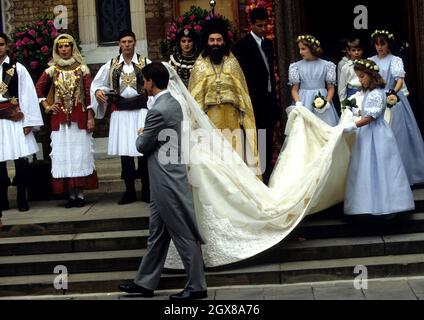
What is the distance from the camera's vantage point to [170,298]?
991cm

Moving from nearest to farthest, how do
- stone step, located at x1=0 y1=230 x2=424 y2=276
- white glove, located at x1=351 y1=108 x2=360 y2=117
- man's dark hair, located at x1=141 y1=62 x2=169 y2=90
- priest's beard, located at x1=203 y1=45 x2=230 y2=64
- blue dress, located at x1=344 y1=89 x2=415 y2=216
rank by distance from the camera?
man's dark hair, located at x1=141 y1=62 x2=169 y2=90 < stone step, located at x1=0 y1=230 x2=424 y2=276 < blue dress, located at x1=344 y1=89 x2=415 y2=216 < white glove, located at x1=351 y1=108 x2=360 y2=117 < priest's beard, located at x1=203 y1=45 x2=230 y2=64

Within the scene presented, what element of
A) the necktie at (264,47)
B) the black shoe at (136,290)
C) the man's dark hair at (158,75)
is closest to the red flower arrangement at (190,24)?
the necktie at (264,47)

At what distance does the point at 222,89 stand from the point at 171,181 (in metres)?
→ 1.95

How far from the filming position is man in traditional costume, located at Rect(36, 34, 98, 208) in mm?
12336

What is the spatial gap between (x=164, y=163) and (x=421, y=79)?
173 inches

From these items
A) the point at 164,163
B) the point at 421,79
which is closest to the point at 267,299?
the point at 164,163

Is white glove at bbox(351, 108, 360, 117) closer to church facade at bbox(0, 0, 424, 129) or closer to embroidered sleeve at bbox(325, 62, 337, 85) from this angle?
embroidered sleeve at bbox(325, 62, 337, 85)

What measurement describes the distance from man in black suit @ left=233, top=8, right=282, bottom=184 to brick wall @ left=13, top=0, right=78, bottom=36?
416cm

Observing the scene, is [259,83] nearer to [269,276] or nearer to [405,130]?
[405,130]

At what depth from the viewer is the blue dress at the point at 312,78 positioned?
1207 cm

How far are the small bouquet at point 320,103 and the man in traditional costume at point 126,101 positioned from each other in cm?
184

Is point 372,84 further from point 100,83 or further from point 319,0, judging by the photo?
point 319,0

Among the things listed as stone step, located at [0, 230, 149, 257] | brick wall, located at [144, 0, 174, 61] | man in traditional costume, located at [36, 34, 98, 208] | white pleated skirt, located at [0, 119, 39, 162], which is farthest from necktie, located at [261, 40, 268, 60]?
brick wall, located at [144, 0, 174, 61]

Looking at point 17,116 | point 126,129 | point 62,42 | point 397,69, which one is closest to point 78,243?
point 126,129
